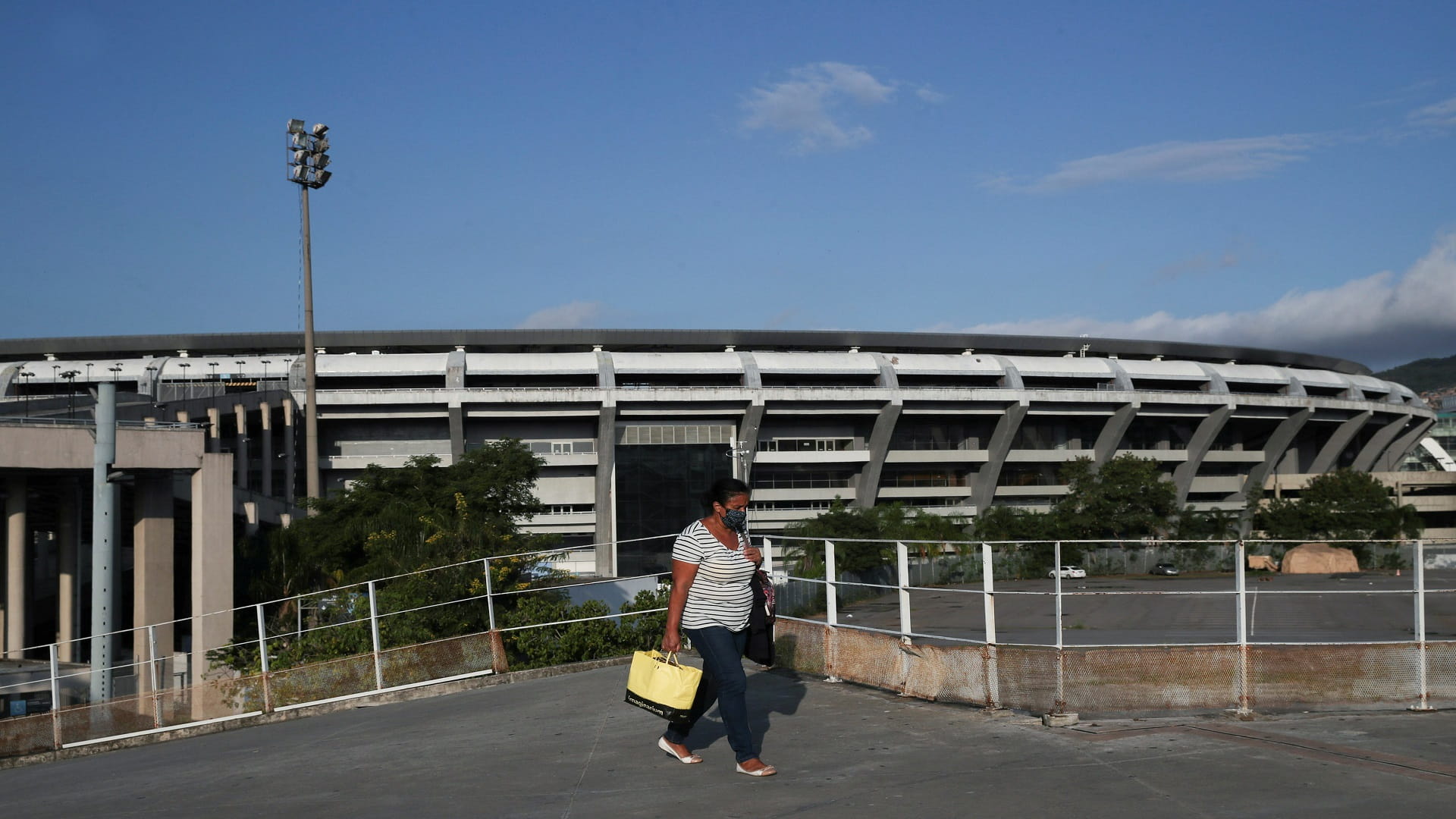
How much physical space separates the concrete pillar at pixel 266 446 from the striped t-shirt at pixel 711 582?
5545cm

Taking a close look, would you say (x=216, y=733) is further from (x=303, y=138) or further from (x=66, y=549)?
(x=303, y=138)

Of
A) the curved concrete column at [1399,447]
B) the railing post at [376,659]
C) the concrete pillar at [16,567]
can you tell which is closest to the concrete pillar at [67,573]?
the concrete pillar at [16,567]

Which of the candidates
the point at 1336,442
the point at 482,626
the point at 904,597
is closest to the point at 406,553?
the point at 482,626

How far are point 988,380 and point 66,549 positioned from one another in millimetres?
59223

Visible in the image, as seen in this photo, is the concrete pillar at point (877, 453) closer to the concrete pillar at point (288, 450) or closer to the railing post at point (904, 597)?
the concrete pillar at point (288, 450)

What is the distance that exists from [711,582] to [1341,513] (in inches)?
2766

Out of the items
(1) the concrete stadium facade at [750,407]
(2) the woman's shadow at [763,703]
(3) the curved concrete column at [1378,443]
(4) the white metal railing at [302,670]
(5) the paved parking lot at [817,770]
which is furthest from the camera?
(3) the curved concrete column at [1378,443]

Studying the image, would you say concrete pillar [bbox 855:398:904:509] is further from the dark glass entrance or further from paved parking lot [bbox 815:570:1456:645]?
paved parking lot [bbox 815:570:1456:645]

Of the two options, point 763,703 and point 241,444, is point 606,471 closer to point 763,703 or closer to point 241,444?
point 241,444

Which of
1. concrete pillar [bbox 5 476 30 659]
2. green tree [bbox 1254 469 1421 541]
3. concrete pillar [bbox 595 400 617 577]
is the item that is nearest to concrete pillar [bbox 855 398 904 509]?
concrete pillar [bbox 595 400 617 577]

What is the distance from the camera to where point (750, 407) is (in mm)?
72938

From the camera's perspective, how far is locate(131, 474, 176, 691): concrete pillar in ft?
76.2

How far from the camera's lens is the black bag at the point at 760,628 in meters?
7.02

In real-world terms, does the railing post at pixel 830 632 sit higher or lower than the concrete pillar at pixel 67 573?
higher
